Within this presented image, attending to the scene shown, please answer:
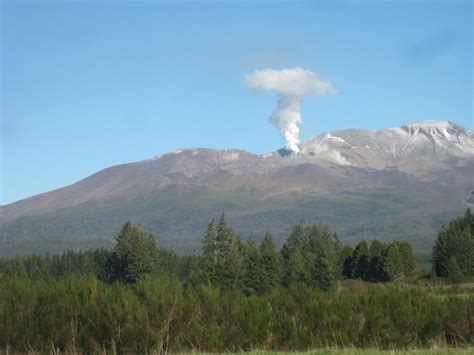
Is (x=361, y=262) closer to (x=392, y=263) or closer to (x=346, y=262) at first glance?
(x=346, y=262)

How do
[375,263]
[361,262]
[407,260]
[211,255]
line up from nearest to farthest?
[211,255] < [407,260] < [375,263] < [361,262]

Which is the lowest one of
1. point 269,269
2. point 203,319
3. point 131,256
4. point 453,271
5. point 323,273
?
point 453,271

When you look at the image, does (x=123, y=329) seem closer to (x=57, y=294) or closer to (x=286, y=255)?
(x=57, y=294)

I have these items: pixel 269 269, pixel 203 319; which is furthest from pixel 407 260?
pixel 203 319

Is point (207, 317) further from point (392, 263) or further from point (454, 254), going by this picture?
point (454, 254)

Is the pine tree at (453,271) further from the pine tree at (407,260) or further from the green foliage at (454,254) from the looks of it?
the pine tree at (407,260)

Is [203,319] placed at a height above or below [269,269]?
above

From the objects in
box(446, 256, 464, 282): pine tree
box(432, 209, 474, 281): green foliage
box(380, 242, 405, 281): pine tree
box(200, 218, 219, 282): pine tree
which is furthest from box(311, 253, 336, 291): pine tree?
box(432, 209, 474, 281): green foliage

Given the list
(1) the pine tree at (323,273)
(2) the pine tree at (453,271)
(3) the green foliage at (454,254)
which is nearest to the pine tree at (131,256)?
(1) the pine tree at (323,273)

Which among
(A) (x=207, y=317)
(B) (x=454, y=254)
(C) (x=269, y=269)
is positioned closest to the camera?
(A) (x=207, y=317)

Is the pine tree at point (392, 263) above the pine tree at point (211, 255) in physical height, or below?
below

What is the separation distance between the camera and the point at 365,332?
22.4m

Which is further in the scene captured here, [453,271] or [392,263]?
[392,263]

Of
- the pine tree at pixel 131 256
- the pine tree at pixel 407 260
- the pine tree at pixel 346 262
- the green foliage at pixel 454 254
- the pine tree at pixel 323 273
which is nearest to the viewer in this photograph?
the pine tree at pixel 323 273
